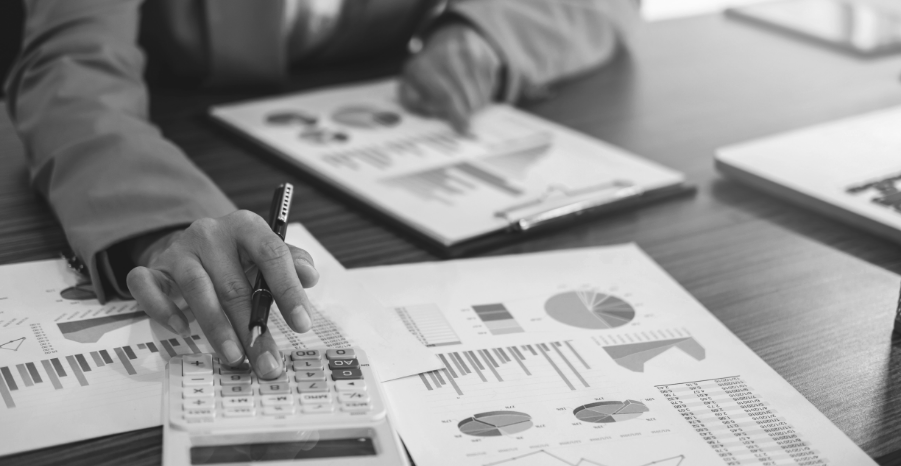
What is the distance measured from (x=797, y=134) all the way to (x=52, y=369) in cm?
80

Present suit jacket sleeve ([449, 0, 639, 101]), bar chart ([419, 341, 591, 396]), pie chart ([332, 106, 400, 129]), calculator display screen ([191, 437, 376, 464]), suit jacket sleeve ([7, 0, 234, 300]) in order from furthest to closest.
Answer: suit jacket sleeve ([449, 0, 639, 101]) < pie chart ([332, 106, 400, 129]) < suit jacket sleeve ([7, 0, 234, 300]) < bar chart ([419, 341, 591, 396]) < calculator display screen ([191, 437, 376, 464])

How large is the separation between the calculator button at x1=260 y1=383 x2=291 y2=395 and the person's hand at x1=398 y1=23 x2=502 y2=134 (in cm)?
53

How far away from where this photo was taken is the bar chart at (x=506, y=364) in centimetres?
57

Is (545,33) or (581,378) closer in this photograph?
(581,378)

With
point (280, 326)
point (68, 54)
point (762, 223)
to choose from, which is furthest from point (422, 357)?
point (68, 54)

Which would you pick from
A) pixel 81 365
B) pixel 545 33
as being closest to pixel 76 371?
pixel 81 365

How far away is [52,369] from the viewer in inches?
21.4

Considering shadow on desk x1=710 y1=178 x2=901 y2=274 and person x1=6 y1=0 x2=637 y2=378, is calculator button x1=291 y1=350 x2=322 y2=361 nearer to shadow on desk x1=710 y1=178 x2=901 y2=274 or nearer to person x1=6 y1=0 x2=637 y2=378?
person x1=6 y1=0 x2=637 y2=378

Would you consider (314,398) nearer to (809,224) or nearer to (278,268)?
(278,268)

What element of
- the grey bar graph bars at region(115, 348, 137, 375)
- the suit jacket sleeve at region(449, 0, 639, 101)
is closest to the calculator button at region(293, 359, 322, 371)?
the grey bar graph bars at region(115, 348, 137, 375)

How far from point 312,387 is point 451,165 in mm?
417

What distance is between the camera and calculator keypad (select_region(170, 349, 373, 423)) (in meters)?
0.49

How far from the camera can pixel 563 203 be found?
79 cm

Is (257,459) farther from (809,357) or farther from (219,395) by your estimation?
(809,357)
